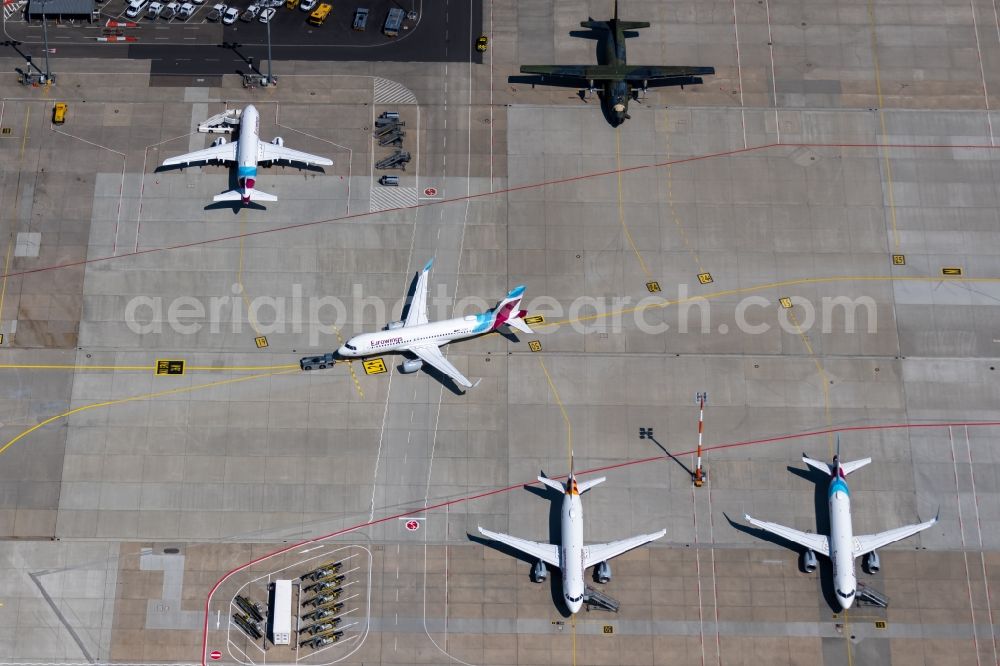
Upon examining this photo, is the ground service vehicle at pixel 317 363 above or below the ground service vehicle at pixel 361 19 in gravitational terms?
below

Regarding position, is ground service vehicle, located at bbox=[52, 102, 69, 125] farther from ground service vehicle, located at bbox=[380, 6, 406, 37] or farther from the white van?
ground service vehicle, located at bbox=[380, 6, 406, 37]

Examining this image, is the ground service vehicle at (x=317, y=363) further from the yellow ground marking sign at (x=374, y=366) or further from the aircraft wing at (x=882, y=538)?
the aircraft wing at (x=882, y=538)

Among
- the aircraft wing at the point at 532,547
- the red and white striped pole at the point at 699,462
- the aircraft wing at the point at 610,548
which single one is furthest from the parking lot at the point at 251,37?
the aircraft wing at the point at 610,548

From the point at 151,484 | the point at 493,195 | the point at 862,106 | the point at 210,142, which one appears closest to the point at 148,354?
the point at 151,484

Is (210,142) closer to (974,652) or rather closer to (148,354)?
(148,354)

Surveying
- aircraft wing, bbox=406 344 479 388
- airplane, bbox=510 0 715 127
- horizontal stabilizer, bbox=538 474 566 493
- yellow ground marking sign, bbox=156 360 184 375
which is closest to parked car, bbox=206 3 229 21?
airplane, bbox=510 0 715 127

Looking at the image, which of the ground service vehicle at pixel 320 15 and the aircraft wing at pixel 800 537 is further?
the ground service vehicle at pixel 320 15
